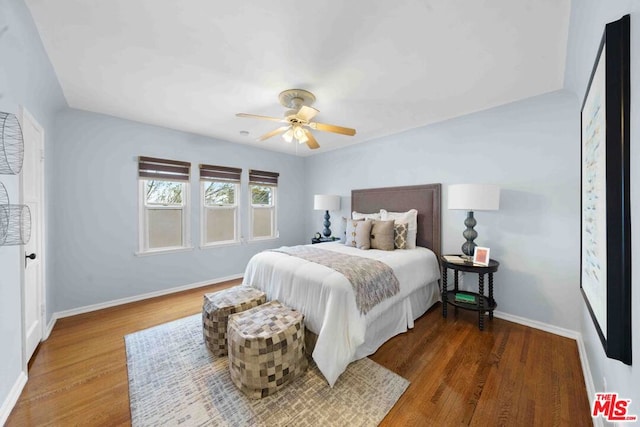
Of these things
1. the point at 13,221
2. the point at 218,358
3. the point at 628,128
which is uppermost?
the point at 628,128

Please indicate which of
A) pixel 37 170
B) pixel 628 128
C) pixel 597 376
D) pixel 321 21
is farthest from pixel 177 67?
pixel 597 376

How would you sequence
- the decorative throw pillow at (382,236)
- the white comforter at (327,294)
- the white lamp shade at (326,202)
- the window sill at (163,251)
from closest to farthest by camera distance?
1. the white comforter at (327,294)
2. the decorative throw pillow at (382,236)
3. the window sill at (163,251)
4. the white lamp shade at (326,202)

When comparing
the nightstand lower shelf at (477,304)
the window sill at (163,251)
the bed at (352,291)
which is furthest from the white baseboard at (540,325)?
the window sill at (163,251)

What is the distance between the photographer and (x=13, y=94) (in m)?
1.61

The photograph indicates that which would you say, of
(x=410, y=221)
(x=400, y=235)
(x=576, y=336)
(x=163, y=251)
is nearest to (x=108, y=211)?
(x=163, y=251)

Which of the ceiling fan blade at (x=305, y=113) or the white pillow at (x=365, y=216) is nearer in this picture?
the ceiling fan blade at (x=305, y=113)

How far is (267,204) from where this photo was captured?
485 centimetres

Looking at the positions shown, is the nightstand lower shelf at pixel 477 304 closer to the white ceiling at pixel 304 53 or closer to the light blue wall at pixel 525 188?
the light blue wall at pixel 525 188

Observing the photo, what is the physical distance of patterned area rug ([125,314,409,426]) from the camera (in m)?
1.46

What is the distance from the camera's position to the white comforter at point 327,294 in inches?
70.3

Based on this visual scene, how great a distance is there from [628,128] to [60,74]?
382 cm

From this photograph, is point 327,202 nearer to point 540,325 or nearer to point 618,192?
point 540,325

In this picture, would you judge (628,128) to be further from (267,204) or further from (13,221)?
(267,204)

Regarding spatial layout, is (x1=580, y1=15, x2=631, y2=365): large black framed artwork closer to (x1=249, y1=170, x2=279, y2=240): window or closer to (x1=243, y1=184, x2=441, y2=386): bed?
(x1=243, y1=184, x2=441, y2=386): bed
